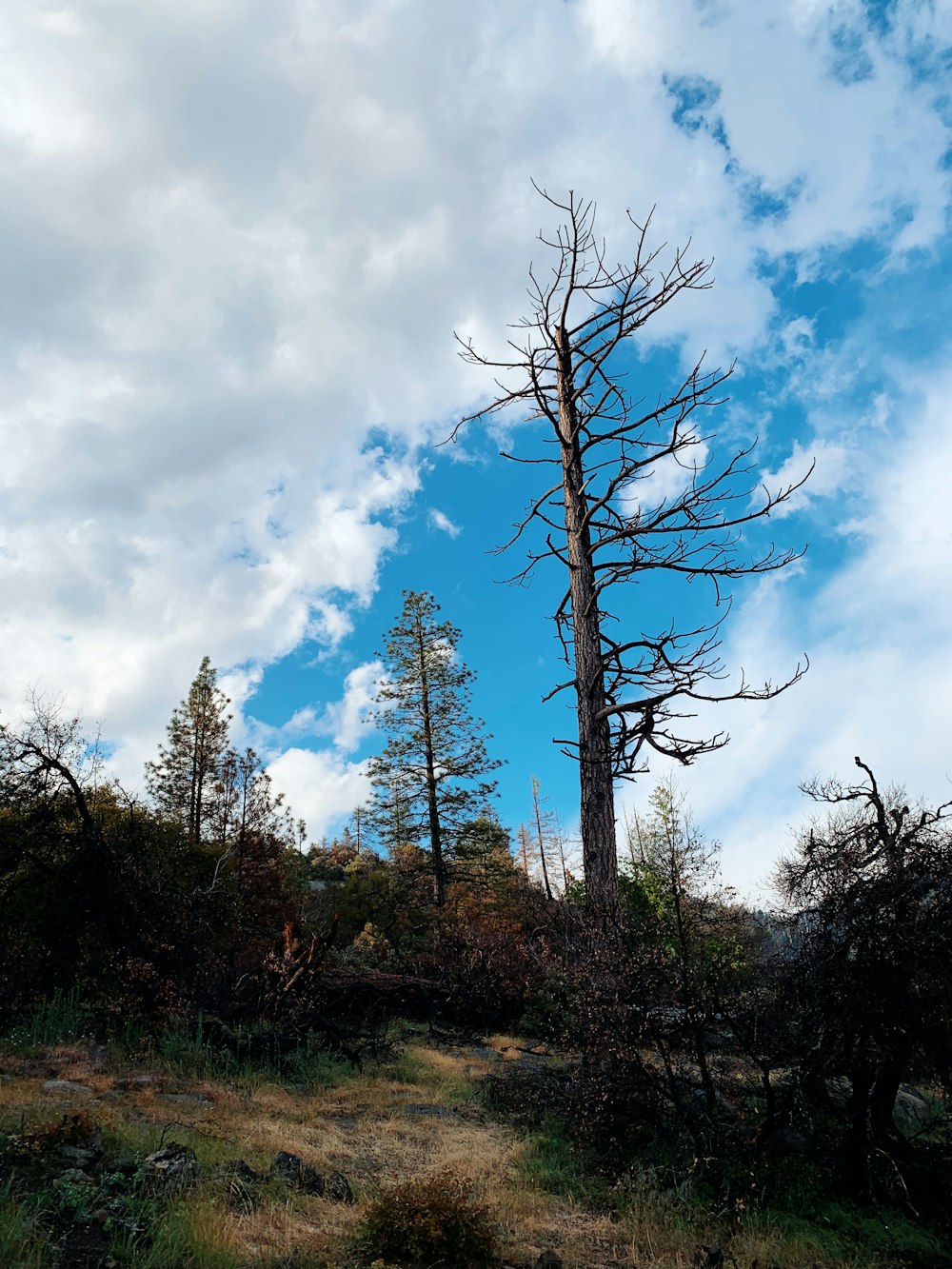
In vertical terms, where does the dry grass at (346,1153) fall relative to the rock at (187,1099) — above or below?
below

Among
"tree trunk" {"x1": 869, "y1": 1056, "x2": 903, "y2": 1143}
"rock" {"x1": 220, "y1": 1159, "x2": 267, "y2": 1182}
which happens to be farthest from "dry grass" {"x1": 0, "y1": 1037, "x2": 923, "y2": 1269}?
"tree trunk" {"x1": 869, "y1": 1056, "x2": 903, "y2": 1143}

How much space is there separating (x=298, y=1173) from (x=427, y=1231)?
1.54 m

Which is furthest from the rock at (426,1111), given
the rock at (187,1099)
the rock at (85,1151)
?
the rock at (85,1151)

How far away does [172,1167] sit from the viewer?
4762mm

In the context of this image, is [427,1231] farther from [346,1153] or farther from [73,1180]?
[346,1153]

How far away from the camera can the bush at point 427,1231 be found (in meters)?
4.23

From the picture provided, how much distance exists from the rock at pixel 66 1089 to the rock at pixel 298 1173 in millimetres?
2293

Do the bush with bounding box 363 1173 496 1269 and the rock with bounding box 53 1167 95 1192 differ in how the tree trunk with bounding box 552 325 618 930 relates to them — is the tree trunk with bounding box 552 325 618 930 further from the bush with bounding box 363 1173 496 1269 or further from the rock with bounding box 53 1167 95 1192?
the rock with bounding box 53 1167 95 1192

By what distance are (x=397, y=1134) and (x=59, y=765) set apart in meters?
6.38

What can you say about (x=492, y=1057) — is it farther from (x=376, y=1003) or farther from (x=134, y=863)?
(x=134, y=863)

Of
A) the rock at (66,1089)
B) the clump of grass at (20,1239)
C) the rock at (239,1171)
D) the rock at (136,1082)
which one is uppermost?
the rock at (66,1089)

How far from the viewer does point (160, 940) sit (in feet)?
33.0

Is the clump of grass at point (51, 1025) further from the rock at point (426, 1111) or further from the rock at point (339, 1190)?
the rock at point (339, 1190)

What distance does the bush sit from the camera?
4234 millimetres
